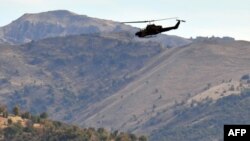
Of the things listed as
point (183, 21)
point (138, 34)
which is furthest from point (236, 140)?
point (138, 34)

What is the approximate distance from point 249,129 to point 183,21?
28.8 metres

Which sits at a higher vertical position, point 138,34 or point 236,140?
point 138,34

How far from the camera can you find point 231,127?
174 ft

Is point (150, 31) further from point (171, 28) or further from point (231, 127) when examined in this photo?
point (231, 127)

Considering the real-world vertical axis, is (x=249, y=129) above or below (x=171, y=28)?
below

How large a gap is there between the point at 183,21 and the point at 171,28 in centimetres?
915

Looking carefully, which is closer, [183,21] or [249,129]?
[249,129]

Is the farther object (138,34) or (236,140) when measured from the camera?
(138,34)

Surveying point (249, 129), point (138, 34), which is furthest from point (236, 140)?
point (138, 34)

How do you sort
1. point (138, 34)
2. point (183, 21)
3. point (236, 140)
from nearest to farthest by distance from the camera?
point (236, 140), point (183, 21), point (138, 34)

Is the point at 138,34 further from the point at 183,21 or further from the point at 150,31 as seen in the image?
the point at 183,21

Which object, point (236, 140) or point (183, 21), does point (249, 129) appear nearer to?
point (236, 140)

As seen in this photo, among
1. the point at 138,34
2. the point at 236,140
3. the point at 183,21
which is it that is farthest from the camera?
the point at 138,34

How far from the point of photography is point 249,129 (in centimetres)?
5253
